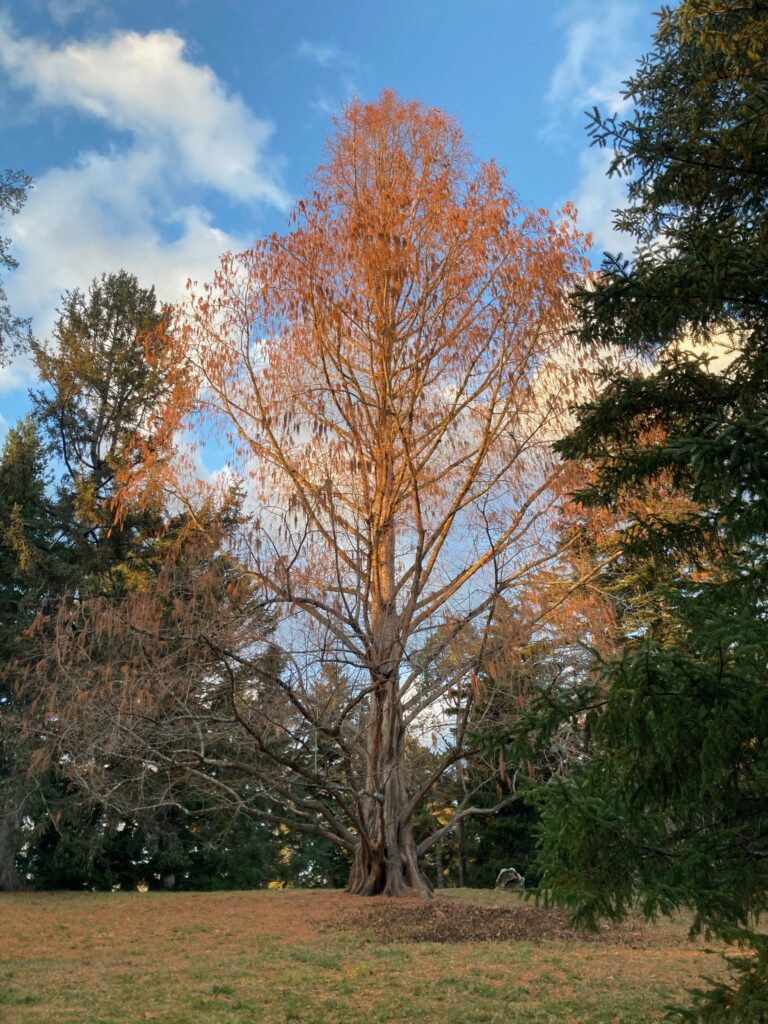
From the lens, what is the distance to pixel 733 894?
3.43 meters

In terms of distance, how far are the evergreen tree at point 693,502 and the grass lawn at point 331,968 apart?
71cm

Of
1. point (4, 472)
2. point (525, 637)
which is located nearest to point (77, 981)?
point (525, 637)

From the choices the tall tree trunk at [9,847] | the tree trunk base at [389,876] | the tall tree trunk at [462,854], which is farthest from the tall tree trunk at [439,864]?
the tree trunk base at [389,876]

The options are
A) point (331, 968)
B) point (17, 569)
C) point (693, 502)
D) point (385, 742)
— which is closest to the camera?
point (693, 502)

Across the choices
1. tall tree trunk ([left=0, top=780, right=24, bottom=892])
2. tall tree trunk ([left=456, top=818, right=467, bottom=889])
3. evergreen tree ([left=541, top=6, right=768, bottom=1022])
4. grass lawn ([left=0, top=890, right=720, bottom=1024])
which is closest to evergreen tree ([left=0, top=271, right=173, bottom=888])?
tall tree trunk ([left=0, top=780, right=24, bottom=892])

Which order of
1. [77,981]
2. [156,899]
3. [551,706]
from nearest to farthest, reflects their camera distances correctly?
[551,706], [77,981], [156,899]

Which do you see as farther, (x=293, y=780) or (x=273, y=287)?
(x=273, y=287)

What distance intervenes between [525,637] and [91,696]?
15.9 ft

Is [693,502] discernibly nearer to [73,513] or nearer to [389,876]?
[389,876]

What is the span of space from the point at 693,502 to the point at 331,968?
452 centimetres

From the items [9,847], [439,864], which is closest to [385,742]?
[9,847]

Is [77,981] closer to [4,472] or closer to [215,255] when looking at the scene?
[215,255]

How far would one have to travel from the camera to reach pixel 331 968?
6.31m

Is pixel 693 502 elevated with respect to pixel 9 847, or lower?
elevated
